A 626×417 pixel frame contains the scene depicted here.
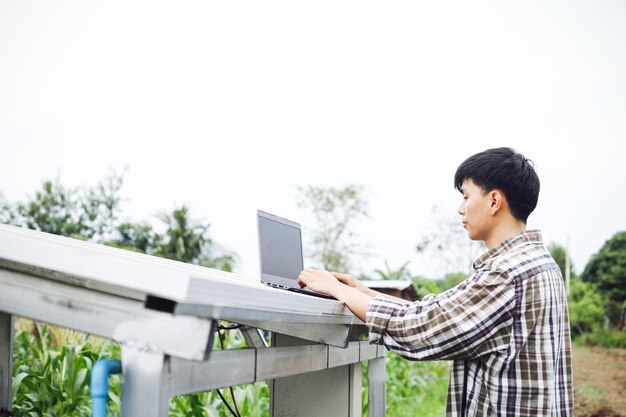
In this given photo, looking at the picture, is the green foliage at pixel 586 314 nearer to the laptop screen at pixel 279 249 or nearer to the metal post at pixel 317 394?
the metal post at pixel 317 394

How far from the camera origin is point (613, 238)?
18.2 meters

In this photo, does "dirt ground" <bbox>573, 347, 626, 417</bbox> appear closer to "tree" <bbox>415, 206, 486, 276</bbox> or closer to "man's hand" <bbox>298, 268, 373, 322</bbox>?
"man's hand" <bbox>298, 268, 373, 322</bbox>

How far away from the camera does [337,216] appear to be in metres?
29.5

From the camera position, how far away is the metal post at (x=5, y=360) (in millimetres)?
1967

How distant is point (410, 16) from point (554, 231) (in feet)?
30.2

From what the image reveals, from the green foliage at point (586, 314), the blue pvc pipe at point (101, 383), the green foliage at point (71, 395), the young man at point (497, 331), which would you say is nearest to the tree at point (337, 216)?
→ the green foliage at point (586, 314)

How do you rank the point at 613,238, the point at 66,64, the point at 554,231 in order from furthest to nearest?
the point at 66,64
the point at 554,231
the point at 613,238

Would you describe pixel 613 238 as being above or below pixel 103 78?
below

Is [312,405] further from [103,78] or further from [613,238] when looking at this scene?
[103,78]

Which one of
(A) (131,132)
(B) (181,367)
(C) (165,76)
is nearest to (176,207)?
(C) (165,76)

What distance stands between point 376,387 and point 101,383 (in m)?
1.78

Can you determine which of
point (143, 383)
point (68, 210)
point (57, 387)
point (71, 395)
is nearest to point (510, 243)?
point (143, 383)

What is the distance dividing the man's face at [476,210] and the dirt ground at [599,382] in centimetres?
625

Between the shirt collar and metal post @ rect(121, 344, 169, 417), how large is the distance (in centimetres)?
119
